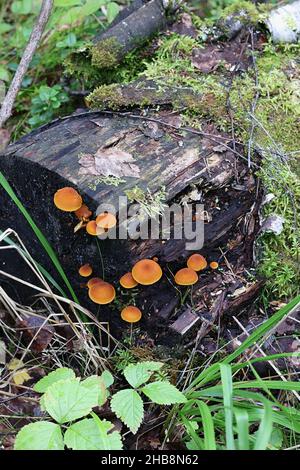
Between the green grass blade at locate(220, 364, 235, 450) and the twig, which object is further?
the twig

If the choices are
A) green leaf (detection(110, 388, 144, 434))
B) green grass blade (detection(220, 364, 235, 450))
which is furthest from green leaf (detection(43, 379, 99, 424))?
green grass blade (detection(220, 364, 235, 450))

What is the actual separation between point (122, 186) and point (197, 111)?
2.87 feet

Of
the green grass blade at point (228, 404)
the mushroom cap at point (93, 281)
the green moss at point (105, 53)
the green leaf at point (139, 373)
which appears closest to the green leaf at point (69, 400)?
the green leaf at point (139, 373)

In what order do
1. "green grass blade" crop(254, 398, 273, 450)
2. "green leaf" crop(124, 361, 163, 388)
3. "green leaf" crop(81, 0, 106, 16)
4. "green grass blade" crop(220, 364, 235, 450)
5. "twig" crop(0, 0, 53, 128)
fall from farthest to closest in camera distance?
1. "green leaf" crop(81, 0, 106, 16)
2. "twig" crop(0, 0, 53, 128)
3. "green leaf" crop(124, 361, 163, 388)
4. "green grass blade" crop(220, 364, 235, 450)
5. "green grass blade" crop(254, 398, 273, 450)

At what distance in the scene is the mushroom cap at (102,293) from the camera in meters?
3.05

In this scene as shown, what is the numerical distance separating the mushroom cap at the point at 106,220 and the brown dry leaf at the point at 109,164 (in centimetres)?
29

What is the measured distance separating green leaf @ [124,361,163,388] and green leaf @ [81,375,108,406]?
0.45 ft

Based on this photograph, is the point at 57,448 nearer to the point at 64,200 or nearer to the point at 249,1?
the point at 64,200

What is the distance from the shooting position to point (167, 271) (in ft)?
10.2

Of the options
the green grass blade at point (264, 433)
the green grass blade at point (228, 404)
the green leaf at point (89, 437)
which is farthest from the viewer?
the green leaf at point (89, 437)

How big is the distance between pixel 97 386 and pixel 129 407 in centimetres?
20

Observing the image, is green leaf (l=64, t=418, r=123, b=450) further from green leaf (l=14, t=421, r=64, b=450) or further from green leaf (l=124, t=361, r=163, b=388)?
green leaf (l=124, t=361, r=163, b=388)

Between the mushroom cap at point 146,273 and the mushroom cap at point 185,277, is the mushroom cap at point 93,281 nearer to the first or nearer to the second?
the mushroom cap at point 146,273

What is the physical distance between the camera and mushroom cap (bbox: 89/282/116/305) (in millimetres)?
3047
